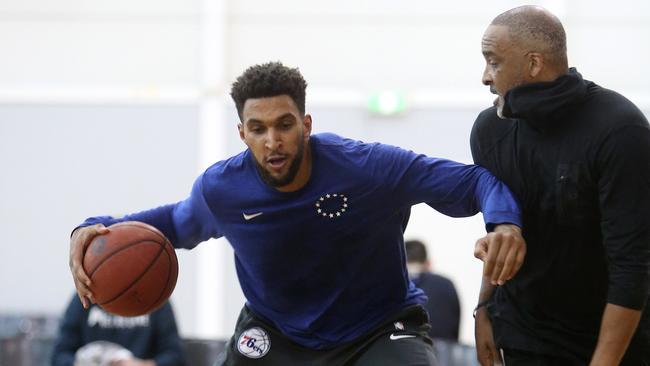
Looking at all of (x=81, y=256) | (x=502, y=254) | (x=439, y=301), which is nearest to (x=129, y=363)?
(x=81, y=256)

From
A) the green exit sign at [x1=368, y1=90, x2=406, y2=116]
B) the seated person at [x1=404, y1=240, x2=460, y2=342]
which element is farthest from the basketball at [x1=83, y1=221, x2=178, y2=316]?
the green exit sign at [x1=368, y1=90, x2=406, y2=116]

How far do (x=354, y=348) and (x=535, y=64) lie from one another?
55.4 inches

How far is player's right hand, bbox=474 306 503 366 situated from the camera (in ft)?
15.1

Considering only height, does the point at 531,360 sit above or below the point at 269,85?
below

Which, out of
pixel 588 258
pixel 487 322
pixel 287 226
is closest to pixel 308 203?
pixel 287 226

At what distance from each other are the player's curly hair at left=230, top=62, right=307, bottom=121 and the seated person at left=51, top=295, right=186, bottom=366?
9.25 feet

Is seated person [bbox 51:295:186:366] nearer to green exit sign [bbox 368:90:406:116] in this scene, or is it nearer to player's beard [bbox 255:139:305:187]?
player's beard [bbox 255:139:305:187]

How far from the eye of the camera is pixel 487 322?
15.3 feet

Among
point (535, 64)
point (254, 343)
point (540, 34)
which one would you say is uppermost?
point (540, 34)

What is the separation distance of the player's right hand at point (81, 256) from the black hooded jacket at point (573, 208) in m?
1.72

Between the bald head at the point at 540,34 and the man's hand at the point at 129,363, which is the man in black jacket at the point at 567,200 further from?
the man's hand at the point at 129,363

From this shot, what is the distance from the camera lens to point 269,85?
4.81 metres

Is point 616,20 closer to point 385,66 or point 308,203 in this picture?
point 385,66

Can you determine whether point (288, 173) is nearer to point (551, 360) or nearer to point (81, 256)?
point (81, 256)
